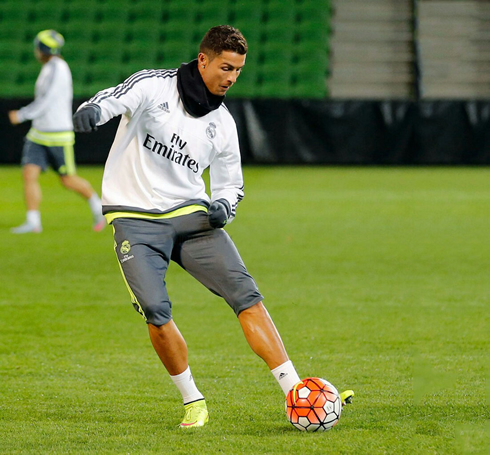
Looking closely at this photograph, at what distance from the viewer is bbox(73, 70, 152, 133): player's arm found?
394 cm

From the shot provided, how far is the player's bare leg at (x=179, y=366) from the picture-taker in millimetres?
4273

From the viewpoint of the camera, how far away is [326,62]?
68.8 feet

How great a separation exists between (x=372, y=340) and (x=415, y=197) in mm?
8267

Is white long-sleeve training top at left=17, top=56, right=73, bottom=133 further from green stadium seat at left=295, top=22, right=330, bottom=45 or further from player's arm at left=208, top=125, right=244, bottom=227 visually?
green stadium seat at left=295, top=22, right=330, bottom=45

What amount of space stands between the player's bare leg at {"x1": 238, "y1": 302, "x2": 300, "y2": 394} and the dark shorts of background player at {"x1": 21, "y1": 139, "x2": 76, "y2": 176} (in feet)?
22.6

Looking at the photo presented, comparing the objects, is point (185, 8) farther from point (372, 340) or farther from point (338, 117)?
point (372, 340)

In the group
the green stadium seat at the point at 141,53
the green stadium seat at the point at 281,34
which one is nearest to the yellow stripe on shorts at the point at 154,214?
the green stadium seat at the point at 141,53

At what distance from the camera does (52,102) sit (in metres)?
10.8

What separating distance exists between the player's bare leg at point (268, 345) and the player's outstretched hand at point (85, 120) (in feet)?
3.82


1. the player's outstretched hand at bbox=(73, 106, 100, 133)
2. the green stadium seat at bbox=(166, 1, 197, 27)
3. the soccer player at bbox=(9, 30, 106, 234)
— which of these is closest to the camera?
the player's outstretched hand at bbox=(73, 106, 100, 133)

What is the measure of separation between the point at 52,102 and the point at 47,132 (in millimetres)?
379

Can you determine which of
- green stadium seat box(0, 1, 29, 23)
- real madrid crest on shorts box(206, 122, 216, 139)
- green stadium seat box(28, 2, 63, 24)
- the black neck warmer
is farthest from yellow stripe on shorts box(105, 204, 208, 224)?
green stadium seat box(0, 1, 29, 23)

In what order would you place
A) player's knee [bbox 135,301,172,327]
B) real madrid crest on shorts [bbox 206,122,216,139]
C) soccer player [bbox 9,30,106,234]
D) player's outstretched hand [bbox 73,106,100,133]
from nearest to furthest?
1. player's outstretched hand [bbox 73,106,100,133]
2. player's knee [bbox 135,301,172,327]
3. real madrid crest on shorts [bbox 206,122,216,139]
4. soccer player [bbox 9,30,106,234]

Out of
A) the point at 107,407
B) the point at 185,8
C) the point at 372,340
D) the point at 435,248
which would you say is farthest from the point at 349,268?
the point at 185,8
